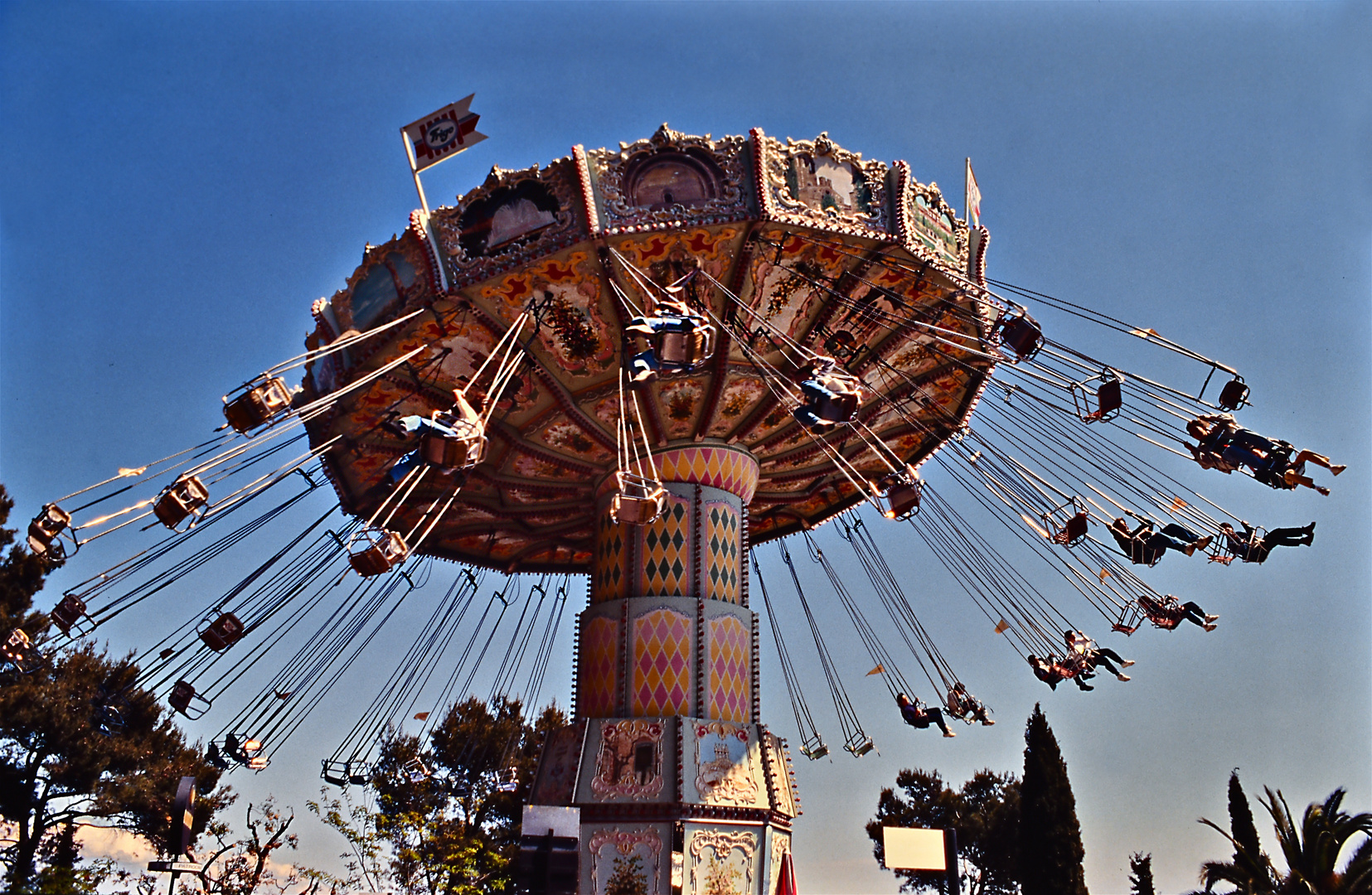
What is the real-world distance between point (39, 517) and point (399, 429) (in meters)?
Answer: 3.91

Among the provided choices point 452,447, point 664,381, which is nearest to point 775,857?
point 664,381

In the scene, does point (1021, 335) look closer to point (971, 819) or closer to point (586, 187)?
point (586, 187)

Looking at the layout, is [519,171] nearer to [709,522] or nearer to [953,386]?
[709,522]

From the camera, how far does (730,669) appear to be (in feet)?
46.8

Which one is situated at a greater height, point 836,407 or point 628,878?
point 836,407

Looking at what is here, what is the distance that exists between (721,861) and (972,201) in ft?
29.3

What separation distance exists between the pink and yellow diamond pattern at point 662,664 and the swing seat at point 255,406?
5.57 m

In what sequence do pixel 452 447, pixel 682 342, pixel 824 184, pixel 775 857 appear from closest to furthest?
pixel 682 342 < pixel 452 447 < pixel 824 184 < pixel 775 857

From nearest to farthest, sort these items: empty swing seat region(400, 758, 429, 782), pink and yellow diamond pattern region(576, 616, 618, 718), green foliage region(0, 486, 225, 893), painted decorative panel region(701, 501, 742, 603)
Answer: pink and yellow diamond pattern region(576, 616, 618, 718) → painted decorative panel region(701, 501, 742, 603) → empty swing seat region(400, 758, 429, 782) → green foliage region(0, 486, 225, 893)

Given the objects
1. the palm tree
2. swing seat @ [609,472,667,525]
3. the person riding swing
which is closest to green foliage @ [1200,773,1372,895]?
the palm tree

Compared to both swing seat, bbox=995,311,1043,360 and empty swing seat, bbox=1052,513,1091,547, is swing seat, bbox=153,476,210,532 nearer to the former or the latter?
swing seat, bbox=995,311,1043,360

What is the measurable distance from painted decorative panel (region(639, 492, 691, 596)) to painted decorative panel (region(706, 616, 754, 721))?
2.46ft

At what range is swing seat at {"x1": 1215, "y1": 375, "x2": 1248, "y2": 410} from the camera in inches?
434

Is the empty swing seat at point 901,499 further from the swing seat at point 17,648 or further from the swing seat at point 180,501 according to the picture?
the swing seat at point 17,648
